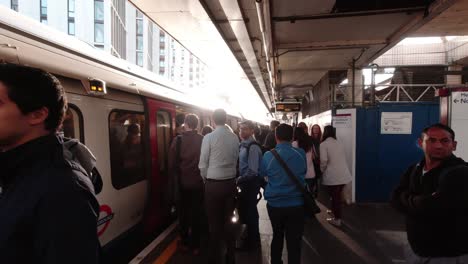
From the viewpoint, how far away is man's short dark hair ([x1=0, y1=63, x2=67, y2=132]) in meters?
1.10

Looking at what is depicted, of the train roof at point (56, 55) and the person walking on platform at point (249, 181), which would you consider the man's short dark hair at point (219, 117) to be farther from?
the train roof at point (56, 55)

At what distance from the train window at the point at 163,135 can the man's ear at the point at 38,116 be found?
383cm

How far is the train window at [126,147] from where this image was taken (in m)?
3.78

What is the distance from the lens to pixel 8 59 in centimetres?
219

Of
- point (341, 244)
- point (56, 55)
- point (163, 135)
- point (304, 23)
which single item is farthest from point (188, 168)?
point (304, 23)

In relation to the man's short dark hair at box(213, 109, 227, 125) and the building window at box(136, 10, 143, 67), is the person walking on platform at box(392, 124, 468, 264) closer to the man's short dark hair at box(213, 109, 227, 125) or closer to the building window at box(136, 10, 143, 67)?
the man's short dark hair at box(213, 109, 227, 125)

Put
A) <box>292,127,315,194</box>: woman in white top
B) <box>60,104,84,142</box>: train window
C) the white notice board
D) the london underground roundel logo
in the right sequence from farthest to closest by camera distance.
A: <box>292,127,315,194</box>: woman in white top → the london underground roundel logo → the white notice board → <box>60,104,84,142</box>: train window

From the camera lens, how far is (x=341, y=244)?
424 cm

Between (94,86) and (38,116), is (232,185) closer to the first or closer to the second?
(94,86)

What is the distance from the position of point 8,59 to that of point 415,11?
572cm

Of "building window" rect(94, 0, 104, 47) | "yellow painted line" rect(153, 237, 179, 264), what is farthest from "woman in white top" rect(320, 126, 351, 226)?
"building window" rect(94, 0, 104, 47)

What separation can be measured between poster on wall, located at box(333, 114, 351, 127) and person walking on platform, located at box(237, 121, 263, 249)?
302 centimetres

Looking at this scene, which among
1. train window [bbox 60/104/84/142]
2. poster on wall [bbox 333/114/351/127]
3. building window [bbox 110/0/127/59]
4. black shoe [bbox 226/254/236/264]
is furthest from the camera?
building window [bbox 110/0/127/59]

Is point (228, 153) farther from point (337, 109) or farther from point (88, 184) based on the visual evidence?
point (337, 109)
